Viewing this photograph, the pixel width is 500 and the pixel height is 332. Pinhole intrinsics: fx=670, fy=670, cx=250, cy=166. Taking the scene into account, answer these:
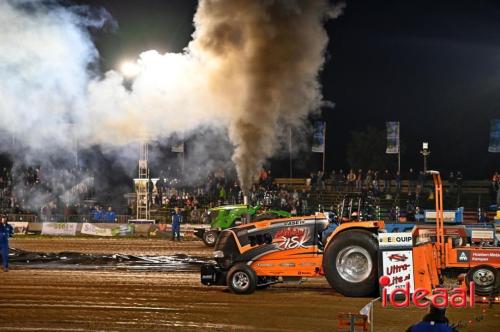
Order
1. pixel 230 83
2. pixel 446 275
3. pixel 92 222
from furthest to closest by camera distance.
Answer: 1. pixel 92 222
2. pixel 230 83
3. pixel 446 275

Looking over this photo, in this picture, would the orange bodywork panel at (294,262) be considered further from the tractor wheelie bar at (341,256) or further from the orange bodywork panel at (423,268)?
the orange bodywork panel at (423,268)

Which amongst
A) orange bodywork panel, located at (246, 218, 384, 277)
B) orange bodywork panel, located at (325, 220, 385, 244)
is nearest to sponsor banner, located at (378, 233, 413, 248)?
orange bodywork panel, located at (325, 220, 385, 244)

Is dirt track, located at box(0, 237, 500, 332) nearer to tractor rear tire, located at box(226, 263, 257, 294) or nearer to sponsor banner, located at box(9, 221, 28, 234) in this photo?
tractor rear tire, located at box(226, 263, 257, 294)

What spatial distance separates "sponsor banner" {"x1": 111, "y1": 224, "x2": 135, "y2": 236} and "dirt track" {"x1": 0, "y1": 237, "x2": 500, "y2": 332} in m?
15.2

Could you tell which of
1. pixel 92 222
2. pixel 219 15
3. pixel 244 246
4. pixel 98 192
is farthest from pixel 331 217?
pixel 98 192

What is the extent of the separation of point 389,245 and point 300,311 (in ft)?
5.97

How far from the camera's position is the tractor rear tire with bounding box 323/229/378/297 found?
36.5ft

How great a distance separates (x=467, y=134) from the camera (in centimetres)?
5041

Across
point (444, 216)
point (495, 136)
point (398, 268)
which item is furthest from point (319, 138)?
point (398, 268)

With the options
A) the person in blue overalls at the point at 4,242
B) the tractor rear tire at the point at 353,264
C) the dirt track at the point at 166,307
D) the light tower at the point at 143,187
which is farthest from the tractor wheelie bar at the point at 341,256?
the light tower at the point at 143,187

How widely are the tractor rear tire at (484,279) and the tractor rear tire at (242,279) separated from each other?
12.3ft

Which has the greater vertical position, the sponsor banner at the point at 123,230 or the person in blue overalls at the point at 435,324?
the person in blue overalls at the point at 435,324

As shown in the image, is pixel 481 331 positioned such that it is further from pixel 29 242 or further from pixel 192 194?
pixel 192 194

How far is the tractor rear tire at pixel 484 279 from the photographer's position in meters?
11.6
